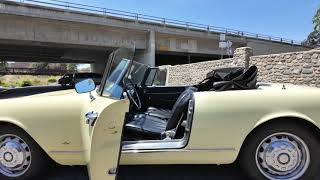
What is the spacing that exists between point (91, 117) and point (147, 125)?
0.85 metres

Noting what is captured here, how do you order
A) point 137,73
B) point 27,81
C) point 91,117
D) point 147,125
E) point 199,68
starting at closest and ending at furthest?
1. point 91,117
2. point 147,125
3. point 137,73
4. point 199,68
5. point 27,81

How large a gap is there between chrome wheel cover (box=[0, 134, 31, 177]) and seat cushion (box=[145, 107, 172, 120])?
143 cm

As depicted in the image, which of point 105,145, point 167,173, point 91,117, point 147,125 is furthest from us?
point 167,173

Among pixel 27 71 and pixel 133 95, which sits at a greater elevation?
pixel 133 95

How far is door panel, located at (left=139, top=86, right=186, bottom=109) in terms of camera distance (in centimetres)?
512

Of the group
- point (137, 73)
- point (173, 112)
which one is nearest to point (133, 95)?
point (137, 73)

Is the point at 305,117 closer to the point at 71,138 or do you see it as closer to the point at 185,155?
the point at 185,155

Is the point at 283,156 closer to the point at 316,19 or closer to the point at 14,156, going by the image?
the point at 14,156

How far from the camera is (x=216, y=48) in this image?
40.2 metres

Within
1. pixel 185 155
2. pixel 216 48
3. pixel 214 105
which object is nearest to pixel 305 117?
pixel 214 105

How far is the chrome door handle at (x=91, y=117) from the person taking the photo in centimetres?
337

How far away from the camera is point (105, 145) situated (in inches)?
130

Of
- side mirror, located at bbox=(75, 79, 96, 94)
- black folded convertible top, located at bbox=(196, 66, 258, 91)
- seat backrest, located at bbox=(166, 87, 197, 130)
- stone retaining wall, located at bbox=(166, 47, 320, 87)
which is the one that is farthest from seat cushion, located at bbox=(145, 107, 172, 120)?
stone retaining wall, located at bbox=(166, 47, 320, 87)

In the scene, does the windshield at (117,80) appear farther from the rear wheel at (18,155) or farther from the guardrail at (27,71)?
the guardrail at (27,71)
